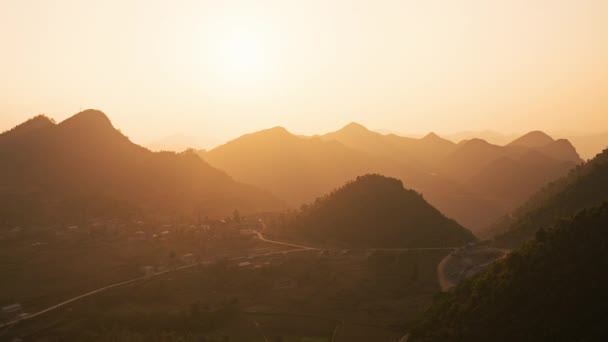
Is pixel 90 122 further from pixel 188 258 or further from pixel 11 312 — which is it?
pixel 11 312

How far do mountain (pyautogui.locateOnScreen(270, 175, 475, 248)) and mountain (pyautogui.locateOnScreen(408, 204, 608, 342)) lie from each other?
48993 millimetres

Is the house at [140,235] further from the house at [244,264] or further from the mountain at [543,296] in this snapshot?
the mountain at [543,296]

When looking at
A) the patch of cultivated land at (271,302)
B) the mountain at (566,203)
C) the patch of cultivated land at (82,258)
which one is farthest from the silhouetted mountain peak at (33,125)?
the mountain at (566,203)

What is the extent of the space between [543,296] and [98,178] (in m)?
138

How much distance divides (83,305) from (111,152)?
4089 inches

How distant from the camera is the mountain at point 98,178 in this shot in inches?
5074

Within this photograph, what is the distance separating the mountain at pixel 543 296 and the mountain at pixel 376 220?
161 feet

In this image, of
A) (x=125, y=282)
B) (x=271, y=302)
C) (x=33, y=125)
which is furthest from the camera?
(x=33, y=125)

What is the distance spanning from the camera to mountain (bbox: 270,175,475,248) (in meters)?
96.8

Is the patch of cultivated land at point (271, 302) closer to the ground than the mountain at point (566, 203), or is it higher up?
closer to the ground

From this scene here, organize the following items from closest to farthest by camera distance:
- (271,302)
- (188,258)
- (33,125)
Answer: (271,302)
(188,258)
(33,125)

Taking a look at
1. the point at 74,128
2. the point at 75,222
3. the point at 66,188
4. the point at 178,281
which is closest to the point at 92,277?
the point at 178,281

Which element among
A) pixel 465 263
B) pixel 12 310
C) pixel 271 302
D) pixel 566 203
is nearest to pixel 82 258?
pixel 12 310

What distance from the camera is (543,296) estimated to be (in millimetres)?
40094
